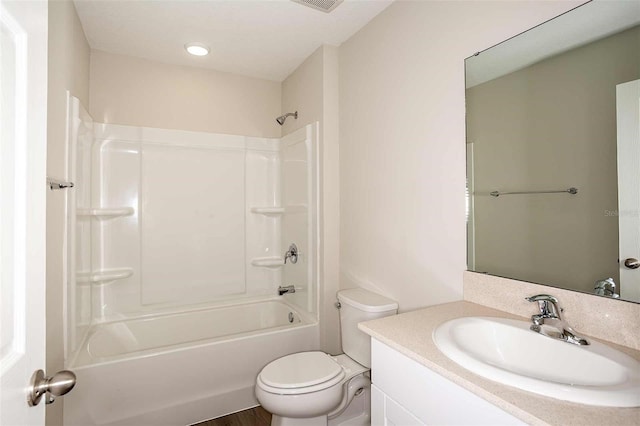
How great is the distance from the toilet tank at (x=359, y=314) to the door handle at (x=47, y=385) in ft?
4.54

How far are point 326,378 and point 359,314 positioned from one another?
38 cm

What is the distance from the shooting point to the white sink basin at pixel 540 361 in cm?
73

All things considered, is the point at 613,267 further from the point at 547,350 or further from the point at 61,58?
the point at 61,58

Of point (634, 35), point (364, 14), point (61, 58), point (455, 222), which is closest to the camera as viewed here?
point (634, 35)

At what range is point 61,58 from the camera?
5.53 feet

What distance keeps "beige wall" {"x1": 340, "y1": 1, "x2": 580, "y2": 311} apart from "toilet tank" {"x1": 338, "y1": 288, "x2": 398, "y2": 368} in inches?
3.4

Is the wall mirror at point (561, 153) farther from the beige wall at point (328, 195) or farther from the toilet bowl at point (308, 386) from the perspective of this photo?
the beige wall at point (328, 195)

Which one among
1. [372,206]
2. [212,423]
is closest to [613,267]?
[372,206]

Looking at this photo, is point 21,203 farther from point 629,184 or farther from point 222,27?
point 222,27

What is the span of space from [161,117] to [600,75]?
2.79 m

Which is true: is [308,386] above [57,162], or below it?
below


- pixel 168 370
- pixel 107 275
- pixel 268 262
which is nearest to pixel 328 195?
pixel 268 262

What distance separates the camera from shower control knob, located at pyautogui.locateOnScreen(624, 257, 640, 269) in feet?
3.19

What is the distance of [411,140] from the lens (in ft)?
5.81
